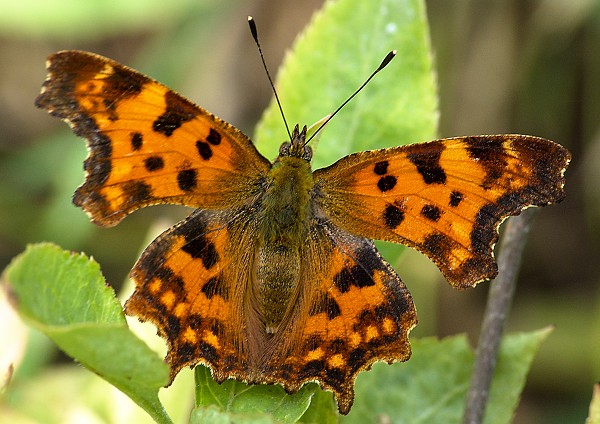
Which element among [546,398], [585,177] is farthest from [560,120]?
[546,398]

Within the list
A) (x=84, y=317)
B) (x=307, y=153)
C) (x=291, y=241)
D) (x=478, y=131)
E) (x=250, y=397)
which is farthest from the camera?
(x=478, y=131)

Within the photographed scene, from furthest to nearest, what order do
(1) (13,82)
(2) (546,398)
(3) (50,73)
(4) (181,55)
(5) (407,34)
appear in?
1. (1) (13,82)
2. (4) (181,55)
3. (2) (546,398)
4. (5) (407,34)
5. (3) (50,73)

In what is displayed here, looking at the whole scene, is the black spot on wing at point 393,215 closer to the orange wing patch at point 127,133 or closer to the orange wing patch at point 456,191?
the orange wing patch at point 456,191

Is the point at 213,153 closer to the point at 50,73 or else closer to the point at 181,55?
the point at 50,73

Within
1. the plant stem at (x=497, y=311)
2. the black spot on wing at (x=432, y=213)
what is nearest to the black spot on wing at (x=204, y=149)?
the black spot on wing at (x=432, y=213)

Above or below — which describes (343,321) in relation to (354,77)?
below

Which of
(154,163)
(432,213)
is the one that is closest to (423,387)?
(432,213)

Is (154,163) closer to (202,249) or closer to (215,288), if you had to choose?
(202,249)
